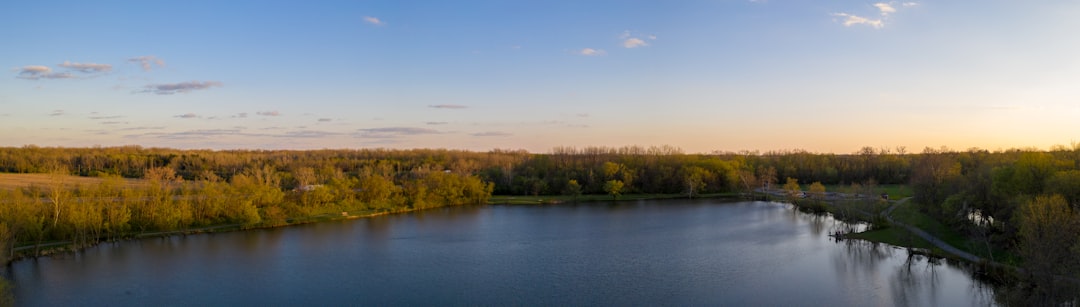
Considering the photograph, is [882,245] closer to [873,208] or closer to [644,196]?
[873,208]

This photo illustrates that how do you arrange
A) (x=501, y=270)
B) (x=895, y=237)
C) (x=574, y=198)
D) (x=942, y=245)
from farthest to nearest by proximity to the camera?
(x=574, y=198) → (x=895, y=237) → (x=942, y=245) → (x=501, y=270)

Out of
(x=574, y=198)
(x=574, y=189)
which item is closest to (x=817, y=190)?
(x=574, y=198)

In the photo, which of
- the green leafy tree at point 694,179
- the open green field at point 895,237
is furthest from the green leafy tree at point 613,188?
the open green field at point 895,237

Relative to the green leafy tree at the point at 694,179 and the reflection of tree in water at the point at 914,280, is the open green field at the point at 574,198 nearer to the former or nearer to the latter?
the green leafy tree at the point at 694,179

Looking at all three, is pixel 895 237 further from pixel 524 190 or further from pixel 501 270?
pixel 524 190

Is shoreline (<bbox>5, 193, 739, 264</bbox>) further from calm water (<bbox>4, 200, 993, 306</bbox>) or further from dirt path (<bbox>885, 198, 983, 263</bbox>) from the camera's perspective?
dirt path (<bbox>885, 198, 983, 263</bbox>)

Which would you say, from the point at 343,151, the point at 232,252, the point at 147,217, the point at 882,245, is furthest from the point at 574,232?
the point at 343,151

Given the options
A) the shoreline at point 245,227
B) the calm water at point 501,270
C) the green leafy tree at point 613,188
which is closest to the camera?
the calm water at point 501,270
